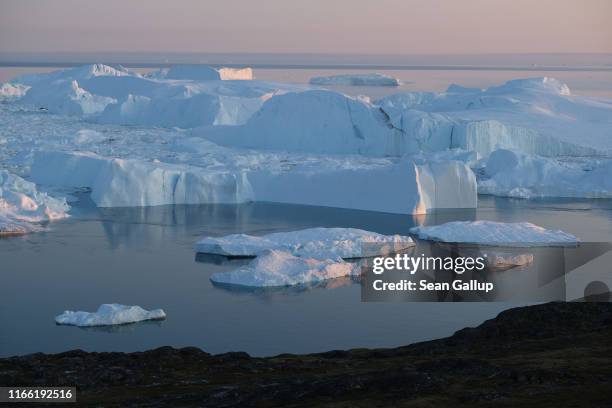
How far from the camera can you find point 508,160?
25672mm

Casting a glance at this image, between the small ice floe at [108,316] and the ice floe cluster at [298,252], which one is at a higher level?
the ice floe cluster at [298,252]

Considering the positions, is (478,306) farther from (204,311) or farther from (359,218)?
(359,218)

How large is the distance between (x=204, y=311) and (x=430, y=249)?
18.3ft

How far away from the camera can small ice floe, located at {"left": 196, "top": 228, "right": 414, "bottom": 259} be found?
55.0ft

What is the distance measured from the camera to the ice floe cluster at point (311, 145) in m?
21.9

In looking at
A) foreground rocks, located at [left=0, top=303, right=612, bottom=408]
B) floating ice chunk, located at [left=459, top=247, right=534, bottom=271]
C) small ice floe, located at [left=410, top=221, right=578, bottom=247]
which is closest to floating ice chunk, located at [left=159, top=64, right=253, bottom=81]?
small ice floe, located at [left=410, top=221, right=578, bottom=247]

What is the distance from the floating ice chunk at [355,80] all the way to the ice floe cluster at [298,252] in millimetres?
46839

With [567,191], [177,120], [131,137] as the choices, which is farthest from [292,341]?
[177,120]

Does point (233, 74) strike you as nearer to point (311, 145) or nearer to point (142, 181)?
point (311, 145)

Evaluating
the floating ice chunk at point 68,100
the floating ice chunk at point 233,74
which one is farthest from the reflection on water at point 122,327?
the floating ice chunk at point 233,74

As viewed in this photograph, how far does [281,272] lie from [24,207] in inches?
286

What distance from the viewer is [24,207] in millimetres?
19922

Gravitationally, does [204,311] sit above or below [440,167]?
below

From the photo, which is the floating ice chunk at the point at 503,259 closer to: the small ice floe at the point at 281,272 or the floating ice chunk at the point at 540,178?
the small ice floe at the point at 281,272
